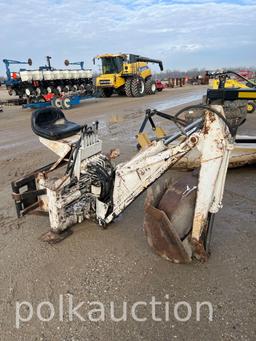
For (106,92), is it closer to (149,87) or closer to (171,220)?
(149,87)

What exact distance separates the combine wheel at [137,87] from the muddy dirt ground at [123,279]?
15428 millimetres

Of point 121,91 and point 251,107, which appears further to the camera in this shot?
point 121,91

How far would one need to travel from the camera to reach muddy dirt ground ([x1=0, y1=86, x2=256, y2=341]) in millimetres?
1870

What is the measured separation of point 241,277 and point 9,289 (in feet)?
5.80

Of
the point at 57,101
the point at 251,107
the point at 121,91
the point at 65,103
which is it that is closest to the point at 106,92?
the point at 121,91

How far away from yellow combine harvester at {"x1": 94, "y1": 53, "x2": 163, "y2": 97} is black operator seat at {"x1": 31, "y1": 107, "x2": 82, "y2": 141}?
1525 centimetres

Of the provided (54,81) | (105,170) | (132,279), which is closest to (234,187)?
(105,170)

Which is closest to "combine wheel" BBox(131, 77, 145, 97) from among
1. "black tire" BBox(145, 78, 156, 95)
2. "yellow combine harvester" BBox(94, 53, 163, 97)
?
"yellow combine harvester" BBox(94, 53, 163, 97)

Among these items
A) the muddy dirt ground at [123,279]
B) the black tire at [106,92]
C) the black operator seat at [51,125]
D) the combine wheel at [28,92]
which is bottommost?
the muddy dirt ground at [123,279]

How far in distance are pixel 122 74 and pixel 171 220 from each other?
16.9 meters

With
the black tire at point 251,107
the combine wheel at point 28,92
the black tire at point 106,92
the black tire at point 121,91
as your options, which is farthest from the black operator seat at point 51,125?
the black tire at point 106,92

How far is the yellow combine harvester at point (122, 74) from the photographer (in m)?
17.7

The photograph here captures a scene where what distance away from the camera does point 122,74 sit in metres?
17.9

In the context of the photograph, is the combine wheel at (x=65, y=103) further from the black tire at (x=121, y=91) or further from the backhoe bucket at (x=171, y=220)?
the backhoe bucket at (x=171, y=220)
